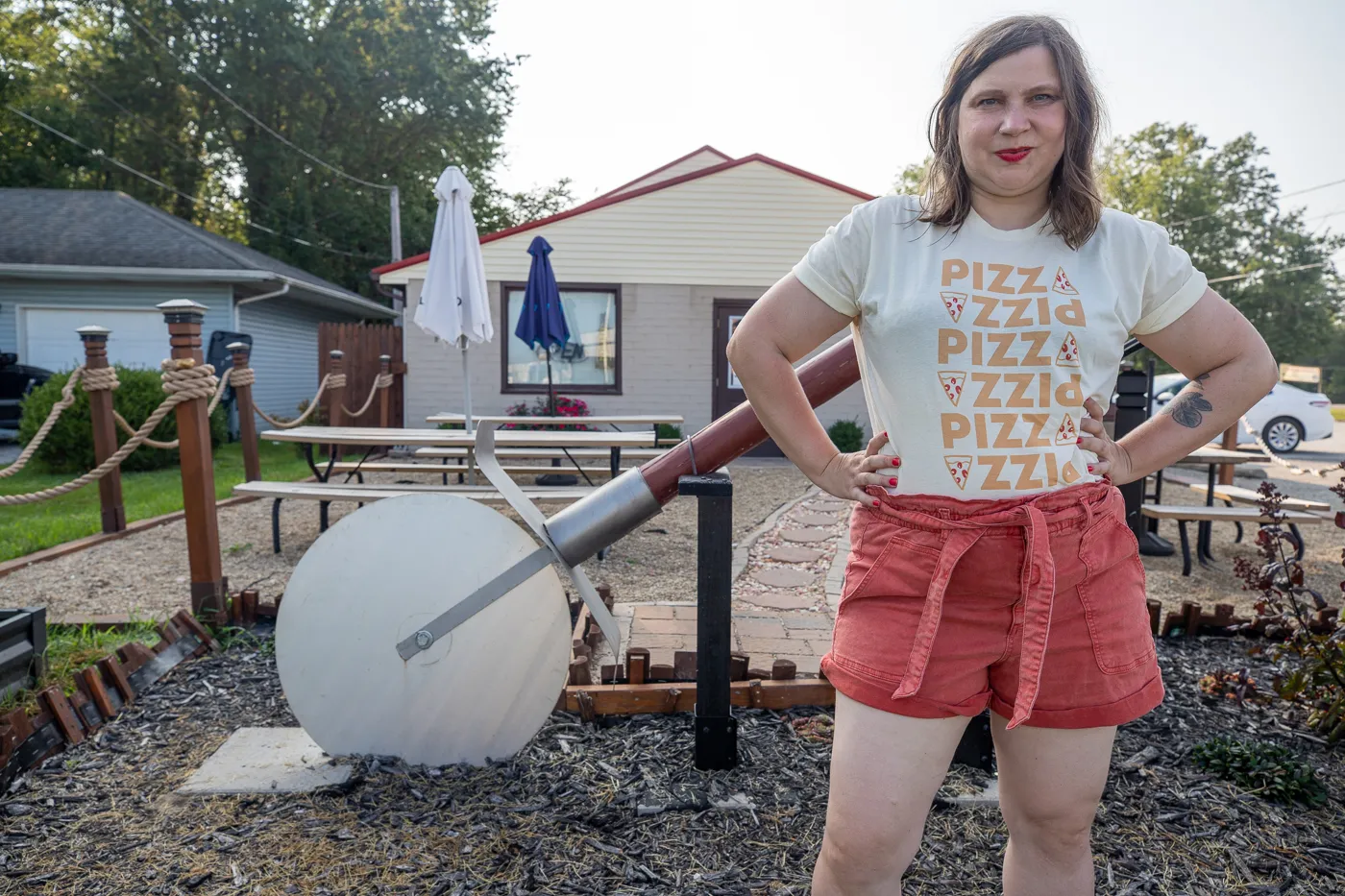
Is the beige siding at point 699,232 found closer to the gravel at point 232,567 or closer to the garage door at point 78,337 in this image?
the garage door at point 78,337

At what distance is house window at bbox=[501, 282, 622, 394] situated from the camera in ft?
42.5

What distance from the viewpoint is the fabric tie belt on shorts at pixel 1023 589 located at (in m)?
1.34

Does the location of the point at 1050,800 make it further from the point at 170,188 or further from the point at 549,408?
the point at 170,188

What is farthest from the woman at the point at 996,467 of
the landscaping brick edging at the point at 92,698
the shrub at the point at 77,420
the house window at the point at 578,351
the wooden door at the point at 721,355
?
the house window at the point at 578,351

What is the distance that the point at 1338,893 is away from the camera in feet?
6.46

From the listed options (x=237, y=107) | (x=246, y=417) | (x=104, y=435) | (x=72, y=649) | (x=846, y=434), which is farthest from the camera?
(x=237, y=107)

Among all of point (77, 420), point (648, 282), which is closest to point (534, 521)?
point (77, 420)

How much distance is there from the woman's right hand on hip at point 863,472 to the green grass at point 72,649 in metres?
2.71

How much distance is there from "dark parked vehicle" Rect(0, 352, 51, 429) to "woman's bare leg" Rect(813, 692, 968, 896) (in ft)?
51.5

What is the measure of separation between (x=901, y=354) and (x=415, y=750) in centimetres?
186

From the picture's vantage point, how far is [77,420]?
9734mm

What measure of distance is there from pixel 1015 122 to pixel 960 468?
563mm

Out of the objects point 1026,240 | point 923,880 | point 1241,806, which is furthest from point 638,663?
point 1026,240

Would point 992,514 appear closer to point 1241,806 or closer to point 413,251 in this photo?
point 1241,806
